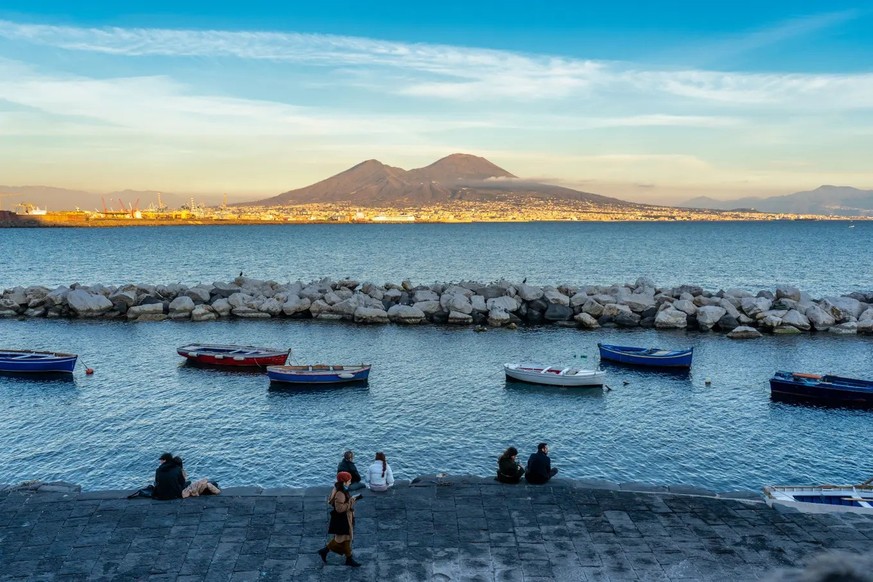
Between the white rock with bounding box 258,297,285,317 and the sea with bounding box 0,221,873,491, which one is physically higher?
the white rock with bounding box 258,297,285,317

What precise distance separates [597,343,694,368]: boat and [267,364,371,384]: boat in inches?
527

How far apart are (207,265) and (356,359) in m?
75.6

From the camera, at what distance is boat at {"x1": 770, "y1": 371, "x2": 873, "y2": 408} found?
2758 centimetres

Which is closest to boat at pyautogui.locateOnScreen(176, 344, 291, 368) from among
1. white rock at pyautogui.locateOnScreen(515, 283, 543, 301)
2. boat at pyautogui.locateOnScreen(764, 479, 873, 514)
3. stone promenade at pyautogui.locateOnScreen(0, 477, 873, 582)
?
stone promenade at pyautogui.locateOnScreen(0, 477, 873, 582)

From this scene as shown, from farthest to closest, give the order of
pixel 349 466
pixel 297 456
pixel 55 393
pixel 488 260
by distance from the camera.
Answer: pixel 488 260 < pixel 55 393 < pixel 297 456 < pixel 349 466

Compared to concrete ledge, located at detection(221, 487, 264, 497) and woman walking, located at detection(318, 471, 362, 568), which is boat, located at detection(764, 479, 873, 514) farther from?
concrete ledge, located at detection(221, 487, 264, 497)

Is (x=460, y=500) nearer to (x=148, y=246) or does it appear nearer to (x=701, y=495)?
(x=701, y=495)

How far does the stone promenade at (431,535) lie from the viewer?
11.3 meters

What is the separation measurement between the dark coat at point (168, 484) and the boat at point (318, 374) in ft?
54.2

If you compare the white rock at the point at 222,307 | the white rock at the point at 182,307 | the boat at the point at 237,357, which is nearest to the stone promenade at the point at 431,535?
the boat at the point at 237,357

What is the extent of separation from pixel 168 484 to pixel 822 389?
26449 millimetres

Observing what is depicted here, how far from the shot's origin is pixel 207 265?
10469 centimetres

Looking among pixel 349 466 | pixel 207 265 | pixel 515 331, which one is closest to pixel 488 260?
pixel 207 265

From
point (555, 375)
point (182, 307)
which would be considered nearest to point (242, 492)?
point (555, 375)
